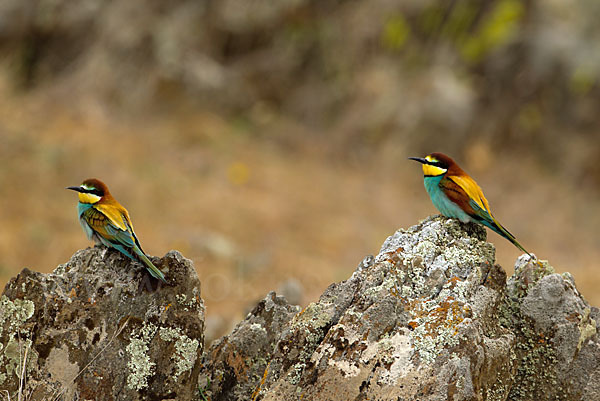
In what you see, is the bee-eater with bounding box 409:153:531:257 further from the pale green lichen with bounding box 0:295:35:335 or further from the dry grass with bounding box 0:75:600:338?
the dry grass with bounding box 0:75:600:338

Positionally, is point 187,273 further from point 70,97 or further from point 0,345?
point 70,97

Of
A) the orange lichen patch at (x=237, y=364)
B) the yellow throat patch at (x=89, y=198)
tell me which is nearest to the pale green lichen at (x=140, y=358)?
the orange lichen patch at (x=237, y=364)

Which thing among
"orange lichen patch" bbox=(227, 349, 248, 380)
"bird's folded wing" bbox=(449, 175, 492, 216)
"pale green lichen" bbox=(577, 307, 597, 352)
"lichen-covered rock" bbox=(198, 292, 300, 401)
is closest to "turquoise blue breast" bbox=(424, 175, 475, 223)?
"bird's folded wing" bbox=(449, 175, 492, 216)

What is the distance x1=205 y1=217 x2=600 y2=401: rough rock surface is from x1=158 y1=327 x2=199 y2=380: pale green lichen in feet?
1.41

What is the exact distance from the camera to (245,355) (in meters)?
4.01

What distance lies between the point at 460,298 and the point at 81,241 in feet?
33.3

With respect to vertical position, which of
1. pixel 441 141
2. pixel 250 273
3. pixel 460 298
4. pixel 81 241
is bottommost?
pixel 460 298

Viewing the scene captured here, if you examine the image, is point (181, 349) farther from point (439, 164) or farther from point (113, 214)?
point (439, 164)

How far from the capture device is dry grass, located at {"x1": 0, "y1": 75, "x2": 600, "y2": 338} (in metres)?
12.2

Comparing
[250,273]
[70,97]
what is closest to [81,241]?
[250,273]

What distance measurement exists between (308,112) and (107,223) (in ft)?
49.8

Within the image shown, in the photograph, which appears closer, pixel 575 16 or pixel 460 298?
pixel 460 298

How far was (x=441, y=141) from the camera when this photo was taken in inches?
708

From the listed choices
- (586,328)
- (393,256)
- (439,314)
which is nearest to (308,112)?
(393,256)
